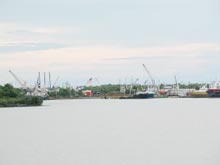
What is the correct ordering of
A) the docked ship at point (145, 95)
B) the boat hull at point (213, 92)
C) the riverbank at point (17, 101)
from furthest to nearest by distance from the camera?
the docked ship at point (145, 95), the boat hull at point (213, 92), the riverbank at point (17, 101)

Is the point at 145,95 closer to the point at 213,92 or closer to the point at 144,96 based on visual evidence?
the point at 144,96

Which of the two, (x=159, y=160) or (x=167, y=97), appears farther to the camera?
(x=167, y=97)

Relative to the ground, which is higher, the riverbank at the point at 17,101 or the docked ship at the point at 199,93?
the docked ship at the point at 199,93

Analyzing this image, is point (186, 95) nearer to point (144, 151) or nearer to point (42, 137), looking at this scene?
point (42, 137)

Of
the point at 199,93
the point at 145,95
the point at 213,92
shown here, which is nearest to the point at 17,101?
the point at 145,95

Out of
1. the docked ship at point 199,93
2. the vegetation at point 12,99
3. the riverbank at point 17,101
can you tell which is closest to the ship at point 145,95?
the docked ship at point 199,93

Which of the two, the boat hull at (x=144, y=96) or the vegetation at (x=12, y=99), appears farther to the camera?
the boat hull at (x=144, y=96)

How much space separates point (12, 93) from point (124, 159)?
57752mm

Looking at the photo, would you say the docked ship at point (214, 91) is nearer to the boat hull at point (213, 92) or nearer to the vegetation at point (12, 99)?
the boat hull at point (213, 92)

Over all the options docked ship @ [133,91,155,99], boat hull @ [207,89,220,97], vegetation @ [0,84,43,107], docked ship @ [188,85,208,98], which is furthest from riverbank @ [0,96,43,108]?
docked ship @ [188,85,208,98]

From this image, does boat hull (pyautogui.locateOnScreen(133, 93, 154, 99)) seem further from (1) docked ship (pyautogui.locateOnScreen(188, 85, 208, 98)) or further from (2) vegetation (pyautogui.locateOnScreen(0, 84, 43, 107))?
(2) vegetation (pyautogui.locateOnScreen(0, 84, 43, 107))

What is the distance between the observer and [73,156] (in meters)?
A: 23.2

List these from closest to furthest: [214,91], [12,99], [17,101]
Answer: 1. [17,101]
2. [12,99]
3. [214,91]

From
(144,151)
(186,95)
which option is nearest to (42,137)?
(144,151)
